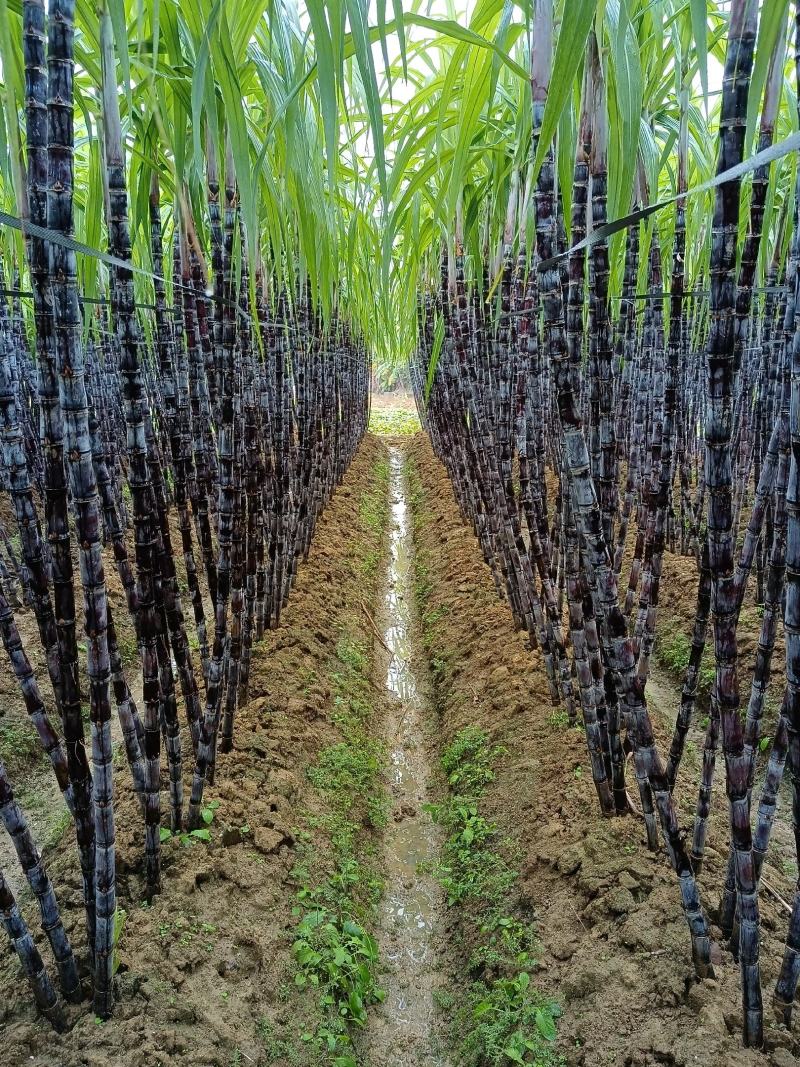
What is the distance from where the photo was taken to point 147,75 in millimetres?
1564

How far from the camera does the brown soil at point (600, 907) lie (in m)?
1.41

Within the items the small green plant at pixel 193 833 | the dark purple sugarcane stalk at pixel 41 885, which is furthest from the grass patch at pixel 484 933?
the dark purple sugarcane stalk at pixel 41 885

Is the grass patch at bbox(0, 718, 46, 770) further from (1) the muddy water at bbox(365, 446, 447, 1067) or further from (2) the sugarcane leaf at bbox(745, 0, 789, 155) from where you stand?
(2) the sugarcane leaf at bbox(745, 0, 789, 155)

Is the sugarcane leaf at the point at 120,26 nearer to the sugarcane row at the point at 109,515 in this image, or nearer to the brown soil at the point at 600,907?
the sugarcane row at the point at 109,515

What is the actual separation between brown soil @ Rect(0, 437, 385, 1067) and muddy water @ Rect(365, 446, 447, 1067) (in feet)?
0.97

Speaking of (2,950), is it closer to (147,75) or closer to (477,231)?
(147,75)

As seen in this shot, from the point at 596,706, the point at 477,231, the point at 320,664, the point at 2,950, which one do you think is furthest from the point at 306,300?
the point at 2,950

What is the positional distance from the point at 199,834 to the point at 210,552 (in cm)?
88

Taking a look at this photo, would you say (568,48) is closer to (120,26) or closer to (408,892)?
(120,26)

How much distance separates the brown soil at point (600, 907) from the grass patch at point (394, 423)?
1113 cm

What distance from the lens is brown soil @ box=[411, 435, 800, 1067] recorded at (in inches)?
55.6

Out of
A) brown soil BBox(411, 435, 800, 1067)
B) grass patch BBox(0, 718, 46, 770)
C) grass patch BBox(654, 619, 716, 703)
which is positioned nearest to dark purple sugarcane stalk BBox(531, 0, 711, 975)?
brown soil BBox(411, 435, 800, 1067)

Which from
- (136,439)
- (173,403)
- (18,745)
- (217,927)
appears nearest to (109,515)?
(136,439)

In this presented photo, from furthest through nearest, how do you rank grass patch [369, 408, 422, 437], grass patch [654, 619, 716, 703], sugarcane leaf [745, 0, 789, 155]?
grass patch [369, 408, 422, 437]
grass patch [654, 619, 716, 703]
sugarcane leaf [745, 0, 789, 155]
